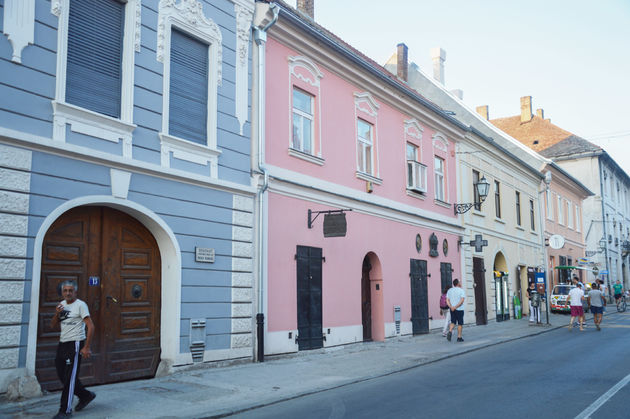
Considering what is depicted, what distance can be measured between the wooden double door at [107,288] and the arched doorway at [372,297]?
7.64 metres

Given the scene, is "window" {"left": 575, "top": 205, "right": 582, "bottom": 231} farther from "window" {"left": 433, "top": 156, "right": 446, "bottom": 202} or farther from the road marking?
the road marking

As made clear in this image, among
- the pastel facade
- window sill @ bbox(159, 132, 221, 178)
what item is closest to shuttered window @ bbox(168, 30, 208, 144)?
window sill @ bbox(159, 132, 221, 178)

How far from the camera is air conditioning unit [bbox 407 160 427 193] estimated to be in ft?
61.7

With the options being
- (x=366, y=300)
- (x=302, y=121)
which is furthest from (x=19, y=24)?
(x=366, y=300)

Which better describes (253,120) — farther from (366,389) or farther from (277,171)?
(366,389)

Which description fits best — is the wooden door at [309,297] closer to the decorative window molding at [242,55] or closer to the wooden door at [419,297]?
the decorative window molding at [242,55]

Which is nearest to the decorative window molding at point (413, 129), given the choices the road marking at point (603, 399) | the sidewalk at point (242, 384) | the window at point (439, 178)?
the window at point (439, 178)

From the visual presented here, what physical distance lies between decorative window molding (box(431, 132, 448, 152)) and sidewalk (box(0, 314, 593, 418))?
327 inches

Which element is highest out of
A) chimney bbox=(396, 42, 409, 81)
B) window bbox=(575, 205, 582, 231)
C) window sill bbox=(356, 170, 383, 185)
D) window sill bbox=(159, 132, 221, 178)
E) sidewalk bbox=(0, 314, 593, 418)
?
chimney bbox=(396, 42, 409, 81)

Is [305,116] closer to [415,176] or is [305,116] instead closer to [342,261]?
[342,261]

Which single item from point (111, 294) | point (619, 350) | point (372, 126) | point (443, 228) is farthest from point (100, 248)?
point (443, 228)

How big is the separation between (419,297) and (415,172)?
4.00 m

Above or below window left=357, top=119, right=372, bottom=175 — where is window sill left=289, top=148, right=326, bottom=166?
below

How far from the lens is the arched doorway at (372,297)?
54.4 ft
